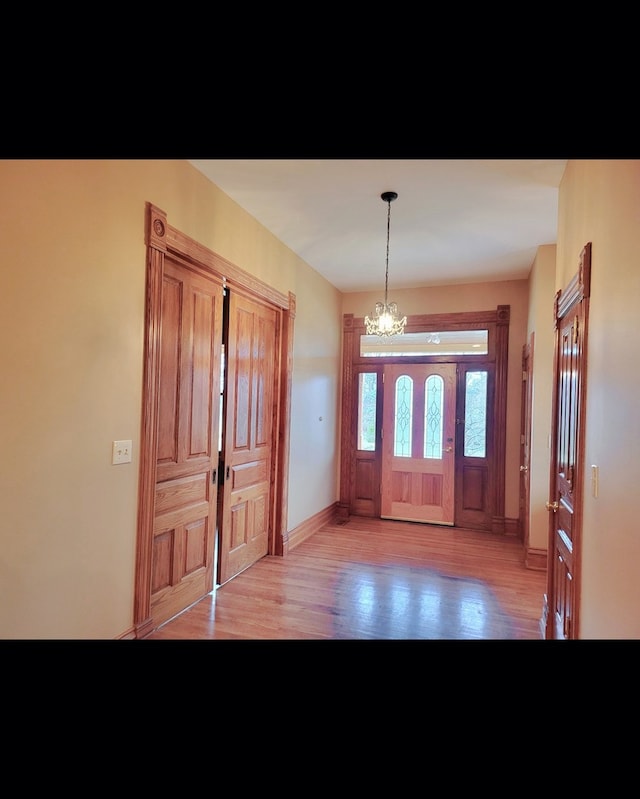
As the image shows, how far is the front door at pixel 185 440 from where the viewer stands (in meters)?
2.59

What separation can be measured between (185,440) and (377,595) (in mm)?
1899

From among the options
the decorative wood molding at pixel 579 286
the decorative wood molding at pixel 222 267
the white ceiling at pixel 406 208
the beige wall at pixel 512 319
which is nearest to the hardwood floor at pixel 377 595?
the beige wall at pixel 512 319

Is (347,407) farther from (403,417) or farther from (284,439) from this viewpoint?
(284,439)

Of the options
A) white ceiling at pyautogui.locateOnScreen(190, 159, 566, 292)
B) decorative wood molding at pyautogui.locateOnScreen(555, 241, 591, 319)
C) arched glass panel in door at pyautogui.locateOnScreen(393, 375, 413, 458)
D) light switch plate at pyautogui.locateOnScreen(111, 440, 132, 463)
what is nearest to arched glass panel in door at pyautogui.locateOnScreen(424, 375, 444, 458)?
arched glass panel in door at pyautogui.locateOnScreen(393, 375, 413, 458)

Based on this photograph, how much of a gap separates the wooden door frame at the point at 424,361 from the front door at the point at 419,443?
0.51ft

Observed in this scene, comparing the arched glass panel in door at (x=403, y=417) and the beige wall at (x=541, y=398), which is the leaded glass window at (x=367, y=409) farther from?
the beige wall at (x=541, y=398)

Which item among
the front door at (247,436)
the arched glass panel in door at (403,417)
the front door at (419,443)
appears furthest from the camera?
the arched glass panel in door at (403,417)

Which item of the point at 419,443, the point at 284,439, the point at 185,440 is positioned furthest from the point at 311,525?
the point at 185,440

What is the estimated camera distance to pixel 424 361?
211 inches

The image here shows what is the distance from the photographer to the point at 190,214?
2664 millimetres

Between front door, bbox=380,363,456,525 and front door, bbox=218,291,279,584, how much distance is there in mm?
2047

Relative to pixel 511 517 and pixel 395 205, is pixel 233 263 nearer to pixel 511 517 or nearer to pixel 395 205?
pixel 395 205

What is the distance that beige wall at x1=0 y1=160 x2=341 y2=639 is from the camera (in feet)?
5.34

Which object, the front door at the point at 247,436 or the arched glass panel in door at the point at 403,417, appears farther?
the arched glass panel in door at the point at 403,417
